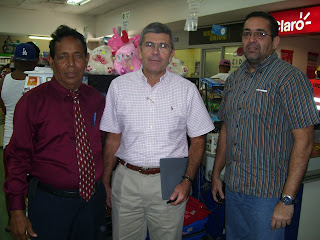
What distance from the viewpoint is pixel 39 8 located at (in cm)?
1054

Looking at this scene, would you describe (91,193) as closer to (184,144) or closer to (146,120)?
(146,120)

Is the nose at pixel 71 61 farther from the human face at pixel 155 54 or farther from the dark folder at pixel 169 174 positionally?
the dark folder at pixel 169 174

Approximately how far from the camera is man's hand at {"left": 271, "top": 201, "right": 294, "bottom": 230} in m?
1.58

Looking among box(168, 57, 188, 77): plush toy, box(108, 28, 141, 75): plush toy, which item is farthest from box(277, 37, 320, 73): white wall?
box(108, 28, 141, 75): plush toy

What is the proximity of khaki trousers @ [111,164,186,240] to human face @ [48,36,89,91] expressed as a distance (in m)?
0.60

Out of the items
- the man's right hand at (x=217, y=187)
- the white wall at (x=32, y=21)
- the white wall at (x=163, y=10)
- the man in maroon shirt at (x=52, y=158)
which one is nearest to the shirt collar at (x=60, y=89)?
the man in maroon shirt at (x=52, y=158)

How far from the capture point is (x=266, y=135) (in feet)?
5.46

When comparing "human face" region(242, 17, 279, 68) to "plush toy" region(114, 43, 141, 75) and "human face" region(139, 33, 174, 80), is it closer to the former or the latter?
"human face" region(139, 33, 174, 80)

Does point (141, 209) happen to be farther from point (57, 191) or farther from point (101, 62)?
point (101, 62)

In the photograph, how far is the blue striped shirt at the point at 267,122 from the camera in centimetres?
156

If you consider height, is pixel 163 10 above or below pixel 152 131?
above

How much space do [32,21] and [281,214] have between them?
11487 millimetres

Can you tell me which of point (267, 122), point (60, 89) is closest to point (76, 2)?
point (60, 89)

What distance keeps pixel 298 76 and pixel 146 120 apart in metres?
0.87
